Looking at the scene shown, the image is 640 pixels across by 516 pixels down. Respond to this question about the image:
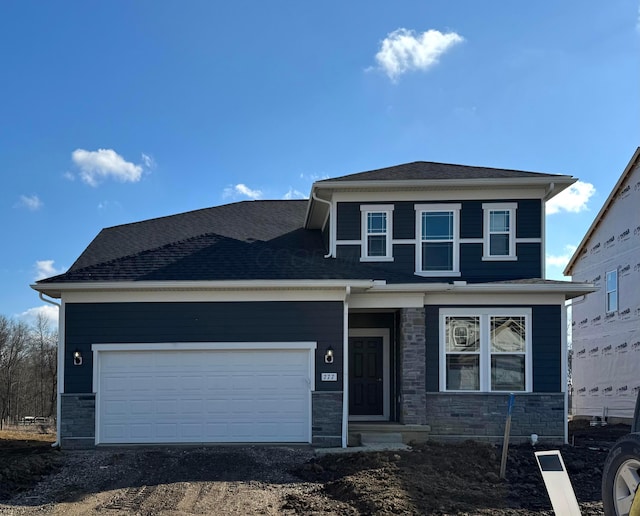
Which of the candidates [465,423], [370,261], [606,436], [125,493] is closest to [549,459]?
[125,493]

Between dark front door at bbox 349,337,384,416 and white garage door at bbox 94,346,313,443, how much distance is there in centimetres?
278

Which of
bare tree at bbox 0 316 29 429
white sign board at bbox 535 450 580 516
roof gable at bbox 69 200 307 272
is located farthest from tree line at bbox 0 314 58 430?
white sign board at bbox 535 450 580 516

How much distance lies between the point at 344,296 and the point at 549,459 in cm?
689

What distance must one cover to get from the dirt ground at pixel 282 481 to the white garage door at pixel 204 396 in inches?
18.7

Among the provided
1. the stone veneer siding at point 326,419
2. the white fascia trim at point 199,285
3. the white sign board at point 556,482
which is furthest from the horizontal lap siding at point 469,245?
the white sign board at point 556,482

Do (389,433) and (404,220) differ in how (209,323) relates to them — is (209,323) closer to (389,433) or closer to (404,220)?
(389,433)

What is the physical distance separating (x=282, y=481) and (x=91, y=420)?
4361 millimetres

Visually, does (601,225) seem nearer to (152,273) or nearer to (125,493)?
(152,273)

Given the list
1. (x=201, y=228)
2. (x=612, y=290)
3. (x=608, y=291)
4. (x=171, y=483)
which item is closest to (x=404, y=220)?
(x=201, y=228)

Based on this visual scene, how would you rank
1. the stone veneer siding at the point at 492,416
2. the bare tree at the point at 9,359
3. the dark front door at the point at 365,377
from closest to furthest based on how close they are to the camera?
the stone veneer siding at the point at 492,416 < the dark front door at the point at 365,377 < the bare tree at the point at 9,359

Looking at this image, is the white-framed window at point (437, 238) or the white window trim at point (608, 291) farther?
the white window trim at point (608, 291)

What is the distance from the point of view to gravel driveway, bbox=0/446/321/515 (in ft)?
25.7

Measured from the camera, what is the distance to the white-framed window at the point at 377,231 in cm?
1355

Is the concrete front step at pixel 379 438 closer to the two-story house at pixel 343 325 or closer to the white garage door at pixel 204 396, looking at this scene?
the two-story house at pixel 343 325
